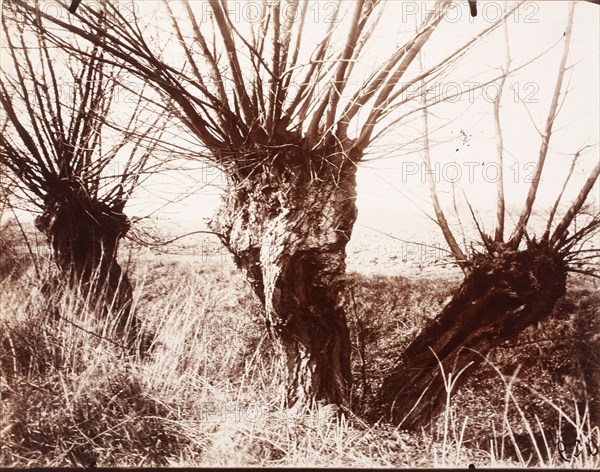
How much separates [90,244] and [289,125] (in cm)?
78

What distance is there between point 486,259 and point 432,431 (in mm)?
585

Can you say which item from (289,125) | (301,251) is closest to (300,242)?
(301,251)

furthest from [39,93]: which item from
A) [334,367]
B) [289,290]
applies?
[334,367]

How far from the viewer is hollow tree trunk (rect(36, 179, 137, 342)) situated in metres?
1.75

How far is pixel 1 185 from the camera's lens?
176cm

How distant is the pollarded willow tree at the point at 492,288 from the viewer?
5.62 feet

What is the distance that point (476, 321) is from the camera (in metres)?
1.74

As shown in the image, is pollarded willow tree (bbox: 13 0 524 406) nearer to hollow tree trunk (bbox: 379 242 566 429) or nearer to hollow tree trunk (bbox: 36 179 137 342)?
hollow tree trunk (bbox: 379 242 566 429)

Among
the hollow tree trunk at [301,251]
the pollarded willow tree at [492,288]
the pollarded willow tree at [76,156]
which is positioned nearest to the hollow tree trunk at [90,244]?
the pollarded willow tree at [76,156]

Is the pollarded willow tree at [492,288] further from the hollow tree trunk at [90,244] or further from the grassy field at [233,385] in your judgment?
the hollow tree trunk at [90,244]

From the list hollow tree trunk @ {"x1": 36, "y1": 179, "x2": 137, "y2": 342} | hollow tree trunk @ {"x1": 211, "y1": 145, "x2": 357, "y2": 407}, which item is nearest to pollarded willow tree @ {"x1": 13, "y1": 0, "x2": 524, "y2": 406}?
hollow tree trunk @ {"x1": 211, "y1": 145, "x2": 357, "y2": 407}

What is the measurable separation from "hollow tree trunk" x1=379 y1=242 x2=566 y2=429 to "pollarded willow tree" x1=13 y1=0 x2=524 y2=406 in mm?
205

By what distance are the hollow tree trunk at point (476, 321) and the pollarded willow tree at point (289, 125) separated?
205mm

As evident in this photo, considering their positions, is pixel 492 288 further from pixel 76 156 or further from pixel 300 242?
pixel 76 156
